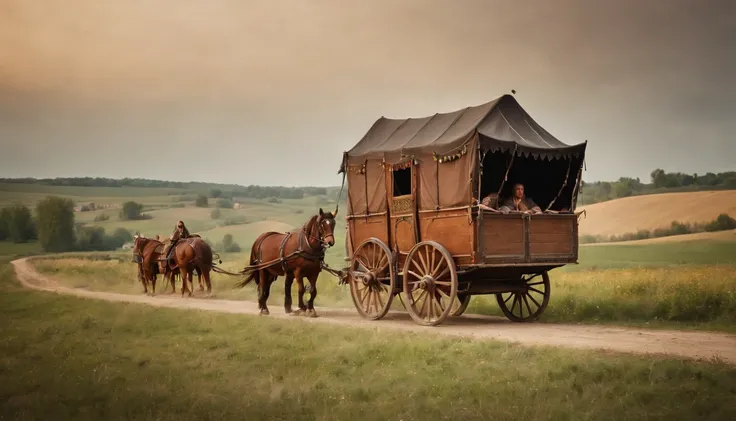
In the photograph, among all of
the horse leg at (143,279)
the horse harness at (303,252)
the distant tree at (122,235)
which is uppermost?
the horse harness at (303,252)

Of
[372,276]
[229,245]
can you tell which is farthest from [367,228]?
[229,245]

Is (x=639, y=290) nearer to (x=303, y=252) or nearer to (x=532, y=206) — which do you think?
(x=532, y=206)

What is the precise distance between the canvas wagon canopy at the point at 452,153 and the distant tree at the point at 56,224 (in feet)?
55.0

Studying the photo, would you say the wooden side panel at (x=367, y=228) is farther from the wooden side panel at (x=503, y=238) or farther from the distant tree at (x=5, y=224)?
the distant tree at (x=5, y=224)

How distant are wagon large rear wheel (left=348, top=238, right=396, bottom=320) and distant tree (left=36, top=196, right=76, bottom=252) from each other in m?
16.8

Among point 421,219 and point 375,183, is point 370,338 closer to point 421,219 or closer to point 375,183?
point 421,219

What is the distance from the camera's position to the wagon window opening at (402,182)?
17.0 meters

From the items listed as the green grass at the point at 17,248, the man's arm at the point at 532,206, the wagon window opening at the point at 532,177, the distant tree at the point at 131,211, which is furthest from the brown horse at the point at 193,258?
the distant tree at the point at 131,211

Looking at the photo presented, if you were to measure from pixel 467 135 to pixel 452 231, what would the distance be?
1931 mm

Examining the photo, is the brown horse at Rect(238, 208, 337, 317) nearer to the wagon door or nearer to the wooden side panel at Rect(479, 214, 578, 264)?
the wagon door

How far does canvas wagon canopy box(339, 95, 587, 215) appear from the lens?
46.5 feet

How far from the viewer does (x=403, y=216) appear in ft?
51.9

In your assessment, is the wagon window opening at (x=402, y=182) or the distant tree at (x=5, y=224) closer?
the wagon window opening at (x=402, y=182)

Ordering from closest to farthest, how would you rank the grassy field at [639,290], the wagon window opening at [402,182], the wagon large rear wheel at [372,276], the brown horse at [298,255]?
1. the grassy field at [639,290]
2. the wagon large rear wheel at [372,276]
3. the brown horse at [298,255]
4. the wagon window opening at [402,182]
